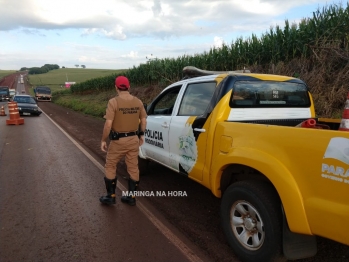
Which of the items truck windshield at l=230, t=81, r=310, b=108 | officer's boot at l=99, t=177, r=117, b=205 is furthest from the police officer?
truck windshield at l=230, t=81, r=310, b=108

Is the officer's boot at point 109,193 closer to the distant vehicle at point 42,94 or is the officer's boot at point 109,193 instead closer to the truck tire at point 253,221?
the truck tire at point 253,221

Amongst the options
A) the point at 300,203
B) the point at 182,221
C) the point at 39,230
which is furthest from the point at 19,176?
the point at 300,203

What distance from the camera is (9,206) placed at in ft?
15.1

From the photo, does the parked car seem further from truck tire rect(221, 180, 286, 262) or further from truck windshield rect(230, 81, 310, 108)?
truck tire rect(221, 180, 286, 262)

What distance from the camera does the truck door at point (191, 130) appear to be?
3893 mm

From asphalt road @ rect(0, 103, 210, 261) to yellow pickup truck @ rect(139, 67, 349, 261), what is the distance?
739mm

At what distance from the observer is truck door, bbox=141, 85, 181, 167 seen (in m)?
4.91

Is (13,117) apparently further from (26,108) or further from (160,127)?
(160,127)

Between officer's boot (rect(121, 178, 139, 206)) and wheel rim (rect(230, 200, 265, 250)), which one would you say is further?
officer's boot (rect(121, 178, 139, 206))

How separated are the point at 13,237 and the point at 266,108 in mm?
3480

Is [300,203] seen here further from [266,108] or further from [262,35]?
[262,35]

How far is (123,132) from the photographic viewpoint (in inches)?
174

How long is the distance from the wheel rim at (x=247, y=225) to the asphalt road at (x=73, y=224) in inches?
17.8

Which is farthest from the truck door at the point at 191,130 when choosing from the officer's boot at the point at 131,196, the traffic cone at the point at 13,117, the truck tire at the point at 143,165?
the traffic cone at the point at 13,117
